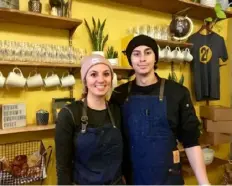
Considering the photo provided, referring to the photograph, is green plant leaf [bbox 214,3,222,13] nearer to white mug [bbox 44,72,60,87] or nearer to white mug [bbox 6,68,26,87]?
white mug [bbox 44,72,60,87]

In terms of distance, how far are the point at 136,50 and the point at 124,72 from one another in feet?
3.02

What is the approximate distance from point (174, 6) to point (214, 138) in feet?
4.51

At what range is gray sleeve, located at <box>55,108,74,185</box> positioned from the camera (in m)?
1.20

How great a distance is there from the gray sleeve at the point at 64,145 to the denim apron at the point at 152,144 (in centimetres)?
35

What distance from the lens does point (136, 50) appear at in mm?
1410

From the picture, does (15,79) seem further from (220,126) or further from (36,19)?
(220,126)

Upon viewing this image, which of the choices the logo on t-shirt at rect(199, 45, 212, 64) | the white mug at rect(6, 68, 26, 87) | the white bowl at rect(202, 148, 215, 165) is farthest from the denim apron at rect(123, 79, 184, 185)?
the logo on t-shirt at rect(199, 45, 212, 64)

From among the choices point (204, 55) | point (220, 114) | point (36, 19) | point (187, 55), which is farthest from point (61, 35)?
point (220, 114)

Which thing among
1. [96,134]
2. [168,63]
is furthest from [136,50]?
[168,63]

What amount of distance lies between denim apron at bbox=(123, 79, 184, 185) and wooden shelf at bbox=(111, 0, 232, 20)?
1244mm

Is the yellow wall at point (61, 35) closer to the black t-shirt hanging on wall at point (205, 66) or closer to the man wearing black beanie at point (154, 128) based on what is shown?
the black t-shirt hanging on wall at point (205, 66)

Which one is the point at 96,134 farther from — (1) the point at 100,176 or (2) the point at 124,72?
(2) the point at 124,72

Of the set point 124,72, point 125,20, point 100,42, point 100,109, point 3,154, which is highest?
point 125,20

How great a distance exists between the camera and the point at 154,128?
4.58 feet
